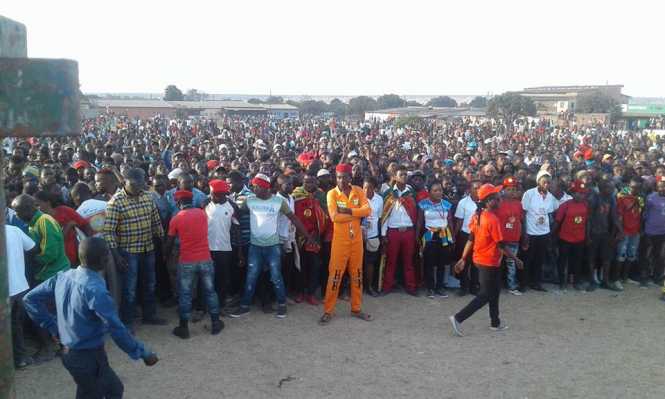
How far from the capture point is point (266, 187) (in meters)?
5.95

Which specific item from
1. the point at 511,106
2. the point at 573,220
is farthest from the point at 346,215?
the point at 511,106

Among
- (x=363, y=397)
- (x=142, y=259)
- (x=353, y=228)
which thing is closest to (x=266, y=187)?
(x=353, y=228)

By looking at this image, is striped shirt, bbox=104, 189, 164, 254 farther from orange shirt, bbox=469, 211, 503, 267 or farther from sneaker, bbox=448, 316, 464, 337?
orange shirt, bbox=469, 211, 503, 267

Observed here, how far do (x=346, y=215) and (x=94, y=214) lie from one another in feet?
8.16

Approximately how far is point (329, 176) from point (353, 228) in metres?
1.40

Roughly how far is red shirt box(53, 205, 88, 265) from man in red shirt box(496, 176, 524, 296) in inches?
183

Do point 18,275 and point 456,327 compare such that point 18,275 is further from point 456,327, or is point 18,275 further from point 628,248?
point 628,248

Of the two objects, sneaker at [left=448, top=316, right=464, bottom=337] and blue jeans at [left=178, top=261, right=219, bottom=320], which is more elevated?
blue jeans at [left=178, top=261, right=219, bottom=320]

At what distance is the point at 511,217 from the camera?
6730 millimetres

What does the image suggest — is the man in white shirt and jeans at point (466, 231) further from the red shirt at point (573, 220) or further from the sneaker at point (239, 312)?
the sneaker at point (239, 312)

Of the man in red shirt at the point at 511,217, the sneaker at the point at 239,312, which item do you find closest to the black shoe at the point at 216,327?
the sneaker at the point at 239,312

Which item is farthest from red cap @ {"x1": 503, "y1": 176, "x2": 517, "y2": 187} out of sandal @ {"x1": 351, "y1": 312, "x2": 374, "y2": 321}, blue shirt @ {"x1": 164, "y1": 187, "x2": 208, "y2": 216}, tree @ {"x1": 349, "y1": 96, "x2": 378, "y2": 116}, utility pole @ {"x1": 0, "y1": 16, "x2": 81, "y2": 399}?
tree @ {"x1": 349, "y1": 96, "x2": 378, "y2": 116}

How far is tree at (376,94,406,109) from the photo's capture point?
71.7 metres

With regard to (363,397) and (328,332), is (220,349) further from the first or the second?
(363,397)
